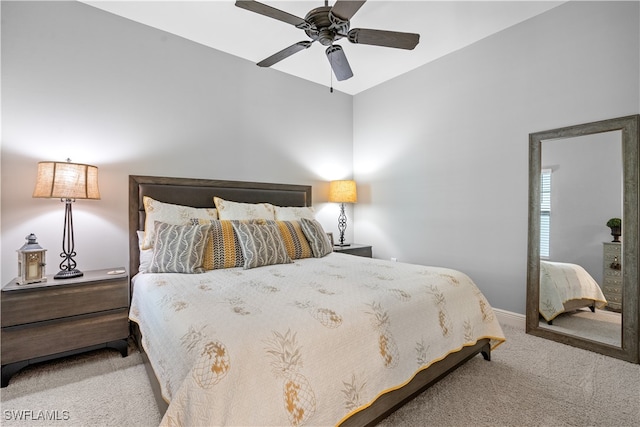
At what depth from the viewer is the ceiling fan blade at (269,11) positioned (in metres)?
1.81

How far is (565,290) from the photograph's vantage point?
2.61m

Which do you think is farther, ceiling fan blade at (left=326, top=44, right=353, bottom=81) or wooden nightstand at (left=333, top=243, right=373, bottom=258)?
wooden nightstand at (left=333, top=243, right=373, bottom=258)

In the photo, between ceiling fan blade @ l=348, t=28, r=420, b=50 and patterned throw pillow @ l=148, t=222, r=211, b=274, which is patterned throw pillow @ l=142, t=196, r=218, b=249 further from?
ceiling fan blade @ l=348, t=28, r=420, b=50

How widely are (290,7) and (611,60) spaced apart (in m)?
2.61

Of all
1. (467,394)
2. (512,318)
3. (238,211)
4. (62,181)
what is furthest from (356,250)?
(62,181)

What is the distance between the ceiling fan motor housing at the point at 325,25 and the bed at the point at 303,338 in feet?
5.48

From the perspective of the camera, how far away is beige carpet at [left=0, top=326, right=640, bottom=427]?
5.32 feet

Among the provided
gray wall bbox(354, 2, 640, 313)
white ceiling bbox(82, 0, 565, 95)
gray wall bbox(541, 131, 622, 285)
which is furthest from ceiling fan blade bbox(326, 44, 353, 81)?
gray wall bbox(541, 131, 622, 285)

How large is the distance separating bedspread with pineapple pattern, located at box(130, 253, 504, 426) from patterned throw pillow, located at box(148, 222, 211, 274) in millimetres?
99

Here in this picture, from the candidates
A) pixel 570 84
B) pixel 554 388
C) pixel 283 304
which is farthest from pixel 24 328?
pixel 570 84

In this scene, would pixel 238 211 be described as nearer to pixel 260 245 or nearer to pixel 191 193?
pixel 191 193

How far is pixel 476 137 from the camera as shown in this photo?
3.19 m

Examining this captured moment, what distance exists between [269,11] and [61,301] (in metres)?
2.38

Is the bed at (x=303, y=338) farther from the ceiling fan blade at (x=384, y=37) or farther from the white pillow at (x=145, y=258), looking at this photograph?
the ceiling fan blade at (x=384, y=37)
